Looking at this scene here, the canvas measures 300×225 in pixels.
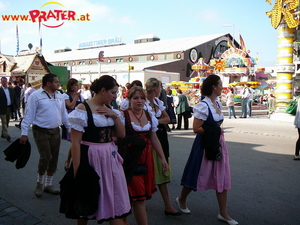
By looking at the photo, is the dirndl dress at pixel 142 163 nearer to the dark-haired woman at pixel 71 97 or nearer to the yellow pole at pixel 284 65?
the dark-haired woman at pixel 71 97

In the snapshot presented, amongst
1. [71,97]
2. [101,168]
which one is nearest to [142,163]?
[101,168]

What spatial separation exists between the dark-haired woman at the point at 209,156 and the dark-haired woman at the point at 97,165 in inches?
51.4

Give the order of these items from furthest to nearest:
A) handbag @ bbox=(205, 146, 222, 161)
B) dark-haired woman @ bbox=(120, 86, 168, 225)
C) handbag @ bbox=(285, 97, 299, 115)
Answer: handbag @ bbox=(285, 97, 299, 115) < handbag @ bbox=(205, 146, 222, 161) < dark-haired woman @ bbox=(120, 86, 168, 225)

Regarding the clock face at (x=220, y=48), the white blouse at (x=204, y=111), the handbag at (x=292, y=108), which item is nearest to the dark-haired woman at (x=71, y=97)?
the white blouse at (x=204, y=111)

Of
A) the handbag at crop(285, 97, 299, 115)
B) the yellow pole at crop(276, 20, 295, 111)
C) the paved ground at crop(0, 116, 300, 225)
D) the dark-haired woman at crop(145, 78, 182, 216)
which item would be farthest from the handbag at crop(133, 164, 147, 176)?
the yellow pole at crop(276, 20, 295, 111)

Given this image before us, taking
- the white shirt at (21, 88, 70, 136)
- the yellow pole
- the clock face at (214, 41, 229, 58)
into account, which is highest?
the clock face at (214, 41, 229, 58)

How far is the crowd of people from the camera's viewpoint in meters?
2.82

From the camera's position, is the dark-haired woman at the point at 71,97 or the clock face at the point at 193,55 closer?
the dark-haired woman at the point at 71,97

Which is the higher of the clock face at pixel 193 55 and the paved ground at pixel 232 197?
the clock face at pixel 193 55

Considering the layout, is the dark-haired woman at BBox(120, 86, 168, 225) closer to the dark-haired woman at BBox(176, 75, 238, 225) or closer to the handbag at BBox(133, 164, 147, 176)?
the handbag at BBox(133, 164, 147, 176)

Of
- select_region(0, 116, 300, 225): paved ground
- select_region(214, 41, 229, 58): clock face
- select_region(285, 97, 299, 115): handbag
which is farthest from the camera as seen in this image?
select_region(214, 41, 229, 58): clock face

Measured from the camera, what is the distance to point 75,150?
2.82 metres

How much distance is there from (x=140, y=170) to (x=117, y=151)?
1.09 ft

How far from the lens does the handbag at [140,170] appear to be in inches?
132
